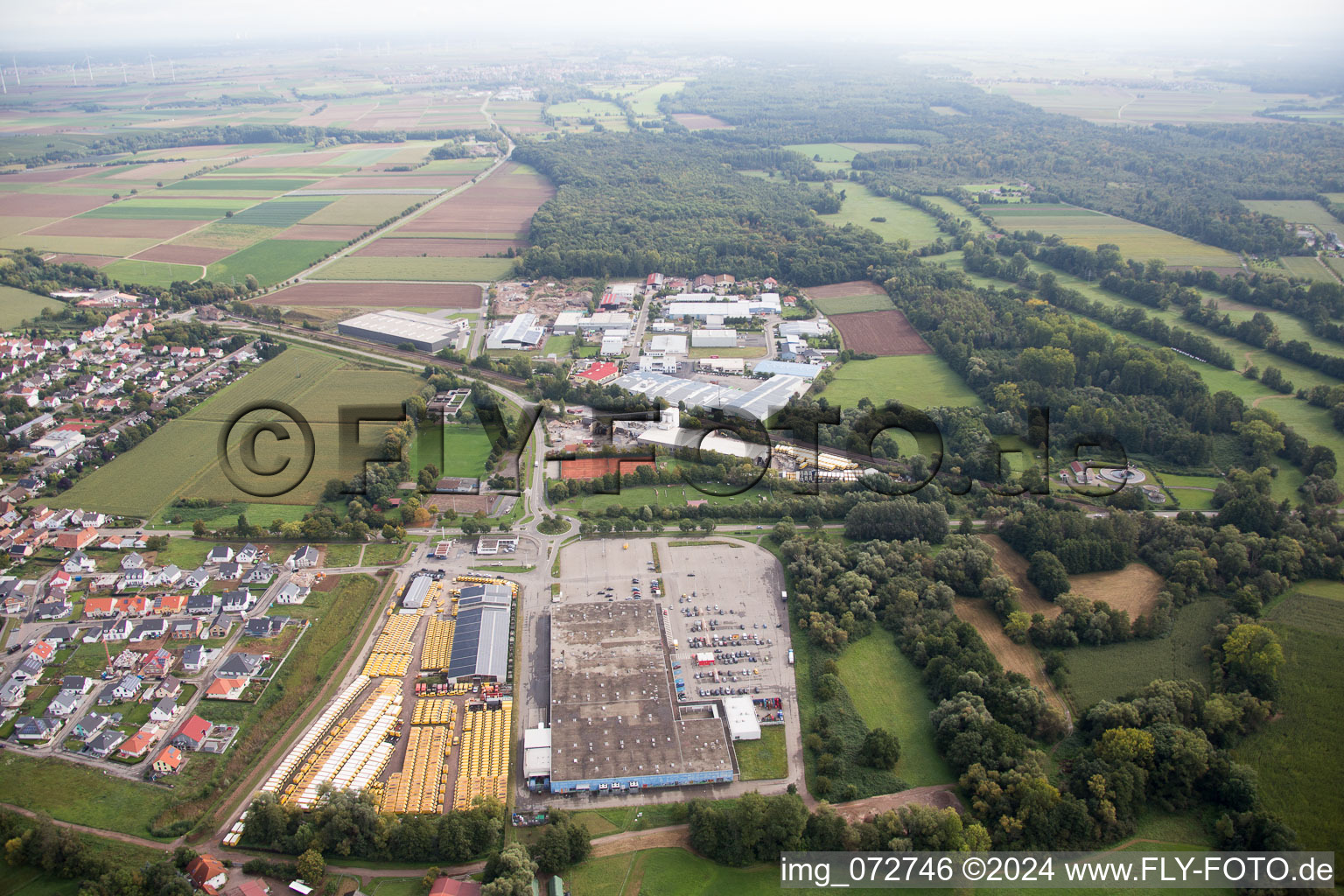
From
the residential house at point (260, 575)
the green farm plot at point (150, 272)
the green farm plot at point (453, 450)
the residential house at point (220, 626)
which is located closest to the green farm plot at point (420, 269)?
the green farm plot at point (150, 272)

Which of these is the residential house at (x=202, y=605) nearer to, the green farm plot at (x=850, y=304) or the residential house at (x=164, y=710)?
the residential house at (x=164, y=710)

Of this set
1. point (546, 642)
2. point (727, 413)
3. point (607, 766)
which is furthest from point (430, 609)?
point (727, 413)

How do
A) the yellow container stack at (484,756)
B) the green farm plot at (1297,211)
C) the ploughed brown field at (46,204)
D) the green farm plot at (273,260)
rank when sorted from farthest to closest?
the ploughed brown field at (46,204), the green farm plot at (1297,211), the green farm plot at (273,260), the yellow container stack at (484,756)

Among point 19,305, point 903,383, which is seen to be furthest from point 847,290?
point 19,305

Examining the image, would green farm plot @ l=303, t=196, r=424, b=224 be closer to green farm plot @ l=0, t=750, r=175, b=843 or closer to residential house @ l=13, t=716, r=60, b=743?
residential house @ l=13, t=716, r=60, b=743

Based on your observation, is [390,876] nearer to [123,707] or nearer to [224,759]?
[224,759]
